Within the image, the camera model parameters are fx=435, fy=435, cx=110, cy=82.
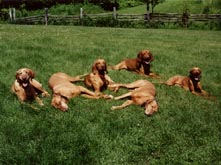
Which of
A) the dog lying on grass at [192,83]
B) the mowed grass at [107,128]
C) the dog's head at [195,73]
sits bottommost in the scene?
the mowed grass at [107,128]

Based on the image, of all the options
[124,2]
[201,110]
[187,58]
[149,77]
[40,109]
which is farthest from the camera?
[124,2]

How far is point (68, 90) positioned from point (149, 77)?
3.42 metres

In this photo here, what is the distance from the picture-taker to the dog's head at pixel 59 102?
9.73m

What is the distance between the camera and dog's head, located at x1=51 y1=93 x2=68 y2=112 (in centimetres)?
973

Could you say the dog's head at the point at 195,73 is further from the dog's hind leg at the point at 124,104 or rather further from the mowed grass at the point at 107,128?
the dog's hind leg at the point at 124,104

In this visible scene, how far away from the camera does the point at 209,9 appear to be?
4738 cm

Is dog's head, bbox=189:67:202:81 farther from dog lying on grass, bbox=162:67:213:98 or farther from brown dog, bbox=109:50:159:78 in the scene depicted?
brown dog, bbox=109:50:159:78

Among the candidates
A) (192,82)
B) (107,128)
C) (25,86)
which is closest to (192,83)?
(192,82)

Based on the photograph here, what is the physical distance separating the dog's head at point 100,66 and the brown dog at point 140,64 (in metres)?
2.24

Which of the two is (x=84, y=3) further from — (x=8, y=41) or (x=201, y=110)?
Result: (x=201, y=110)

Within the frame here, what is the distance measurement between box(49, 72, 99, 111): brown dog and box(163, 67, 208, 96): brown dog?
2.67 metres

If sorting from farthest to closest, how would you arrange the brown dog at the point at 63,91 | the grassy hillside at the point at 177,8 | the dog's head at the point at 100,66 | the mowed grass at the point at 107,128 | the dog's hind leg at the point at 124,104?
the grassy hillside at the point at 177,8 → the dog's head at the point at 100,66 → the dog's hind leg at the point at 124,104 → the brown dog at the point at 63,91 → the mowed grass at the point at 107,128

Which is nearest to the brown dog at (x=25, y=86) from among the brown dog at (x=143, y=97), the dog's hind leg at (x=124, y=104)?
the dog's hind leg at (x=124, y=104)

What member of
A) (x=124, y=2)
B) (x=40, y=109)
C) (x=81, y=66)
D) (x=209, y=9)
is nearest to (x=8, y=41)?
(x=81, y=66)
